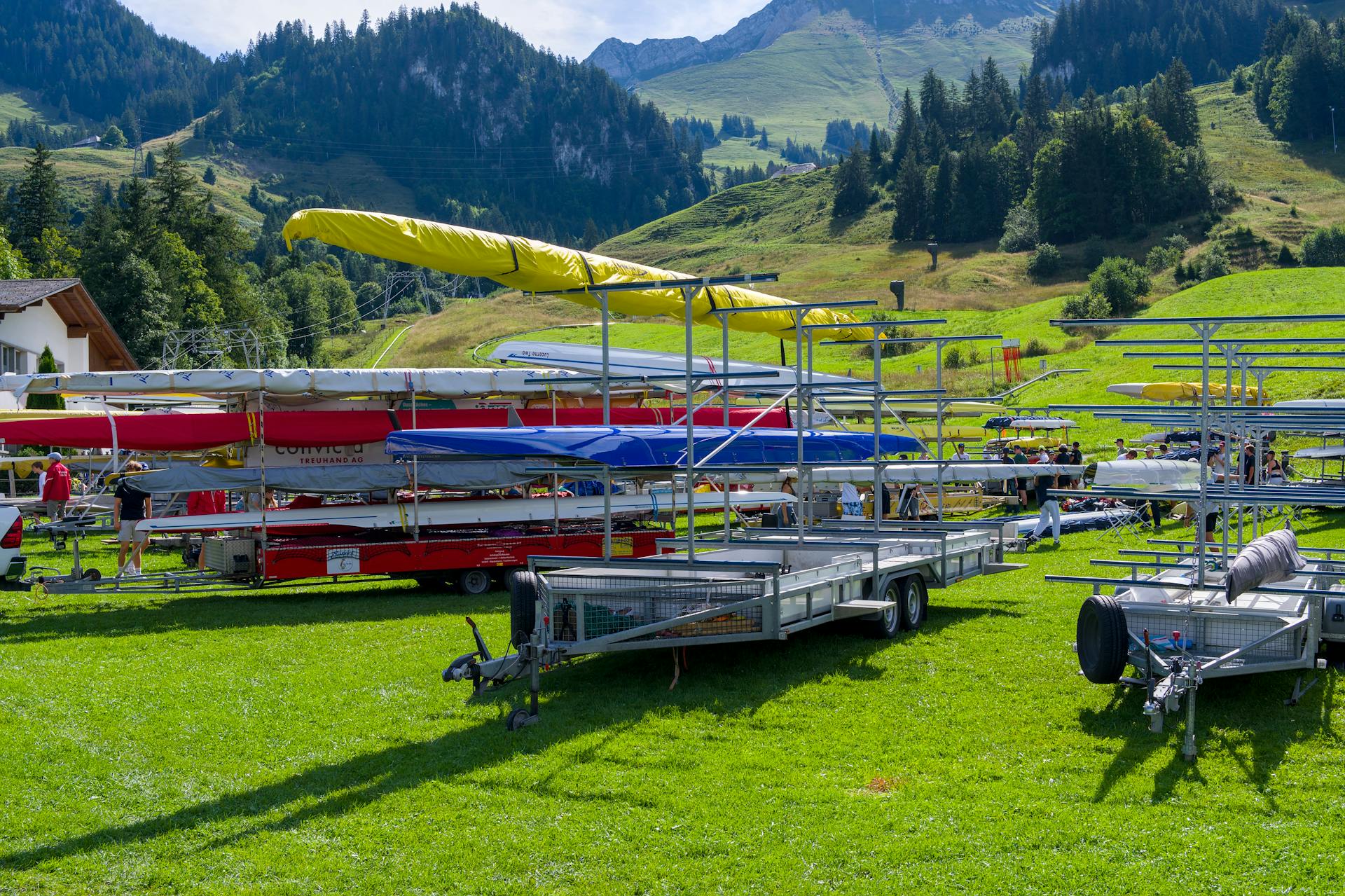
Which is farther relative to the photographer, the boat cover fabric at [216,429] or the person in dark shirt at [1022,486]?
the person in dark shirt at [1022,486]

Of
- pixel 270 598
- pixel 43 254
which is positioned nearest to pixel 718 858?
pixel 270 598

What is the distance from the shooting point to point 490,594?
20.0m

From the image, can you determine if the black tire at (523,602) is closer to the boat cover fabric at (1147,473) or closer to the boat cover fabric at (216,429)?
the boat cover fabric at (216,429)

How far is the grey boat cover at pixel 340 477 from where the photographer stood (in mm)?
18859

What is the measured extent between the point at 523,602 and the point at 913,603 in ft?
Result: 17.7

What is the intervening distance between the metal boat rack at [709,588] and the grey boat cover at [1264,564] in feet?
12.6

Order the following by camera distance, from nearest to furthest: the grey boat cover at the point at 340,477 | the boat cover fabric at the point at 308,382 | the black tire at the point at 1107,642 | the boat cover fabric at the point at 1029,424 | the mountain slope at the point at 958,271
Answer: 1. the black tire at the point at 1107,642
2. the grey boat cover at the point at 340,477
3. the boat cover fabric at the point at 308,382
4. the boat cover fabric at the point at 1029,424
5. the mountain slope at the point at 958,271

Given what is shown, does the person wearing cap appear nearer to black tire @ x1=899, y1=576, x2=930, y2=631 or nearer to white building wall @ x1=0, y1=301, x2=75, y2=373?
black tire @ x1=899, y1=576, x2=930, y2=631

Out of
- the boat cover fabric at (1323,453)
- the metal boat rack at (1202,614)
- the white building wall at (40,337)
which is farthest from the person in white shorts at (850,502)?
the white building wall at (40,337)

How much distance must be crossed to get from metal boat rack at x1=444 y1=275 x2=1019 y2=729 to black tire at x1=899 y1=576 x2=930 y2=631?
20mm

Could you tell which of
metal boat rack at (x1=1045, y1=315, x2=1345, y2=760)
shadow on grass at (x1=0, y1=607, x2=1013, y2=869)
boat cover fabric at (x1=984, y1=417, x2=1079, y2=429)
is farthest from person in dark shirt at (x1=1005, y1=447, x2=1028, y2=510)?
metal boat rack at (x1=1045, y1=315, x2=1345, y2=760)

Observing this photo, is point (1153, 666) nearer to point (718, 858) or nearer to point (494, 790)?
point (718, 858)

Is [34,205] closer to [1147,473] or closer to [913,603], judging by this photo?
[1147,473]

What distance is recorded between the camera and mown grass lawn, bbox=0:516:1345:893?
24.9 feet
